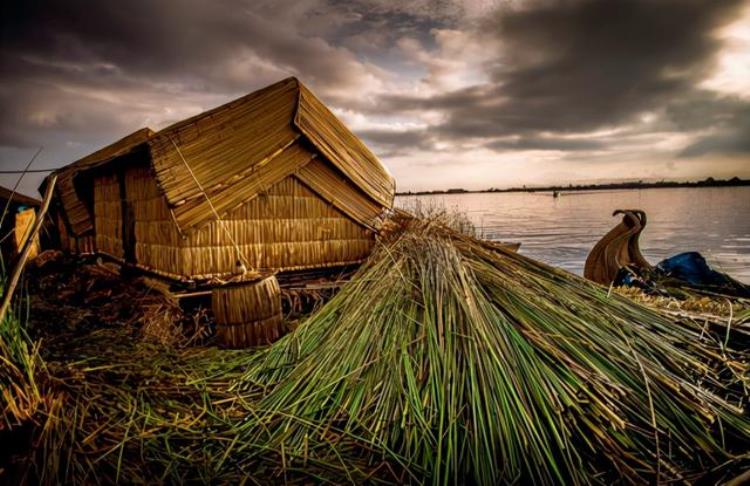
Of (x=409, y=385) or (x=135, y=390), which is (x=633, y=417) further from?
(x=135, y=390)

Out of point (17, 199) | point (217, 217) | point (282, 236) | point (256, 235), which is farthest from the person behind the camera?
point (17, 199)

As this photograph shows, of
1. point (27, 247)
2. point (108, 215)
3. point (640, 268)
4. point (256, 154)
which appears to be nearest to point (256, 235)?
point (256, 154)

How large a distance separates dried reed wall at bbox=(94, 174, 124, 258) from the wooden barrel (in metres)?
3.92

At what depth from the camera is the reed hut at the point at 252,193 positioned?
4285 millimetres

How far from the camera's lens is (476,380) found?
6.44 feet

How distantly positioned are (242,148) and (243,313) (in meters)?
2.11

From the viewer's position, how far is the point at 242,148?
15.0 feet

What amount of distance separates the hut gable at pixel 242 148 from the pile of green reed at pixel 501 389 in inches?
90.7

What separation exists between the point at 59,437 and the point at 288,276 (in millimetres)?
3483

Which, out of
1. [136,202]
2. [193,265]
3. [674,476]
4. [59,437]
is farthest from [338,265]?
[674,476]

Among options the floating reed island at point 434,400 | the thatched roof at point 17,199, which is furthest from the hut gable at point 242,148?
the thatched roof at point 17,199

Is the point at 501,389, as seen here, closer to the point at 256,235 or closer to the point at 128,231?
the point at 256,235

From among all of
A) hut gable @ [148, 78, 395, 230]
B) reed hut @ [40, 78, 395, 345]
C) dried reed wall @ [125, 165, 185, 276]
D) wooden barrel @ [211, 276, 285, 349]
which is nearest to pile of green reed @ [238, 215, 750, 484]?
wooden barrel @ [211, 276, 285, 349]

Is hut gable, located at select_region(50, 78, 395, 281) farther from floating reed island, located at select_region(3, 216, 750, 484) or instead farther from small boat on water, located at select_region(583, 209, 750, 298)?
small boat on water, located at select_region(583, 209, 750, 298)
